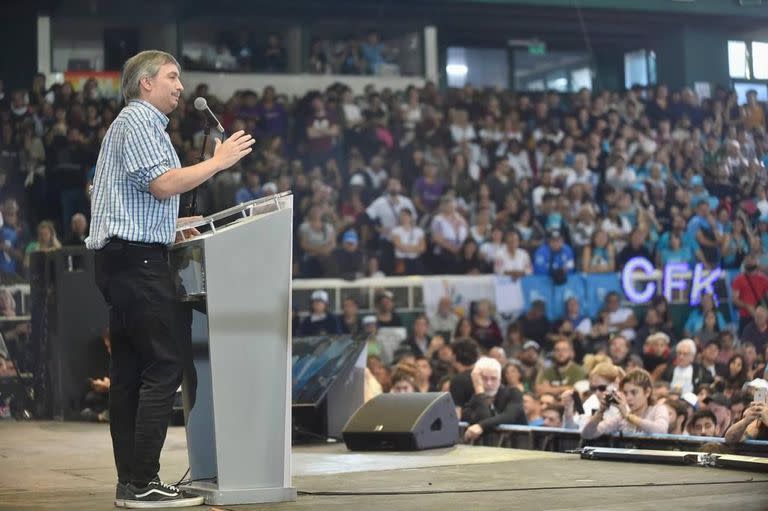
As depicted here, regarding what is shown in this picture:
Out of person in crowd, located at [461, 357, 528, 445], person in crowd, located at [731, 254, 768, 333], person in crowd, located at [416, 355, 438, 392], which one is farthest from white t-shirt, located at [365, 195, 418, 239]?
person in crowd, located at [461, 357, 528, 445]

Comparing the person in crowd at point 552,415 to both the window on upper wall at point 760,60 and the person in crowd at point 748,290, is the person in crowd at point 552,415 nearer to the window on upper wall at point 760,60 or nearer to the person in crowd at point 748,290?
the person in crowd at point 748,290

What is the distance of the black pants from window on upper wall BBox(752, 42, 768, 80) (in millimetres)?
12265

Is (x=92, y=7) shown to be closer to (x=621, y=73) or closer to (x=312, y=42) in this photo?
(x=312, y=42)

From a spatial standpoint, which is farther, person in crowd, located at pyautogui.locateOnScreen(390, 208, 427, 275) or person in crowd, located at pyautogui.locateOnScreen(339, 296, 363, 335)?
person in crowd, located at pyautogui.locateOnScreen(390, 208, 427, 275)

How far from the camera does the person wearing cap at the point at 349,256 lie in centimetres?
1086

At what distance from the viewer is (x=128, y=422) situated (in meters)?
3.39

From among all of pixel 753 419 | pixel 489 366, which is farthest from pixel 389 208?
pixel 753 419

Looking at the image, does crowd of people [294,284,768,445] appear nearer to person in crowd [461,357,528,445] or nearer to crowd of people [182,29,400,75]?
person in crowd [461,357,528,445]

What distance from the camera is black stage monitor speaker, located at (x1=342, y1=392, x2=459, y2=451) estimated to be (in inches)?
200

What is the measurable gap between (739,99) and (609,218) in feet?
9.02

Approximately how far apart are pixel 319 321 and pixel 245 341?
6.62 meters

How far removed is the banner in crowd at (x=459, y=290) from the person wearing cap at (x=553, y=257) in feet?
2.65

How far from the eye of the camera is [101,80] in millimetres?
12531

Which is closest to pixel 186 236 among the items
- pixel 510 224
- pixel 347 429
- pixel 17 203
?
pixel 347 429
